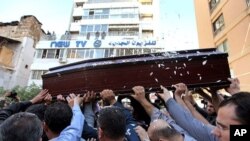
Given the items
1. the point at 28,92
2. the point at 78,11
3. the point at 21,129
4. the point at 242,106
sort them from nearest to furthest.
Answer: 1. the point at 242,106
2. the point at 21,129
3. the point at 28,92
4. the point at 78,11

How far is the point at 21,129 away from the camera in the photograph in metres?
1.47

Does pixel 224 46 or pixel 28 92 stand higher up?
pixel 224 46

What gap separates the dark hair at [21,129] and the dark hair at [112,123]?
420mm


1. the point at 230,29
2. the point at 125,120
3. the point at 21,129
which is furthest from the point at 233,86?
the point at 230,29

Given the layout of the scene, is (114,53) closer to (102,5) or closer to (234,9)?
(102,5)

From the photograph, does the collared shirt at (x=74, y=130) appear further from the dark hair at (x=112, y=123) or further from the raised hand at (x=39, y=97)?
the raised hand at (x=39, y=97)

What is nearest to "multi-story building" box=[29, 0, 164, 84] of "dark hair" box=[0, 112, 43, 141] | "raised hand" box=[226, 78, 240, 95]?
"raised hand" box=[226, 78, 240, 95]

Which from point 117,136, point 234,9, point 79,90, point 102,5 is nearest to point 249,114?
point 117,136

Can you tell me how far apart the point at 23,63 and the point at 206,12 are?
67.0ft

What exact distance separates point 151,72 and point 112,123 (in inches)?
43.5

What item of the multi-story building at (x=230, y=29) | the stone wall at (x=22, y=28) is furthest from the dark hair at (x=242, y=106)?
the stone wall at (x=22, y=28)

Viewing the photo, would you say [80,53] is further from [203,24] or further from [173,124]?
[173,124]

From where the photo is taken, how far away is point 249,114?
1.11 meters

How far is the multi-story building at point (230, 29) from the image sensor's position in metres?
11.4
